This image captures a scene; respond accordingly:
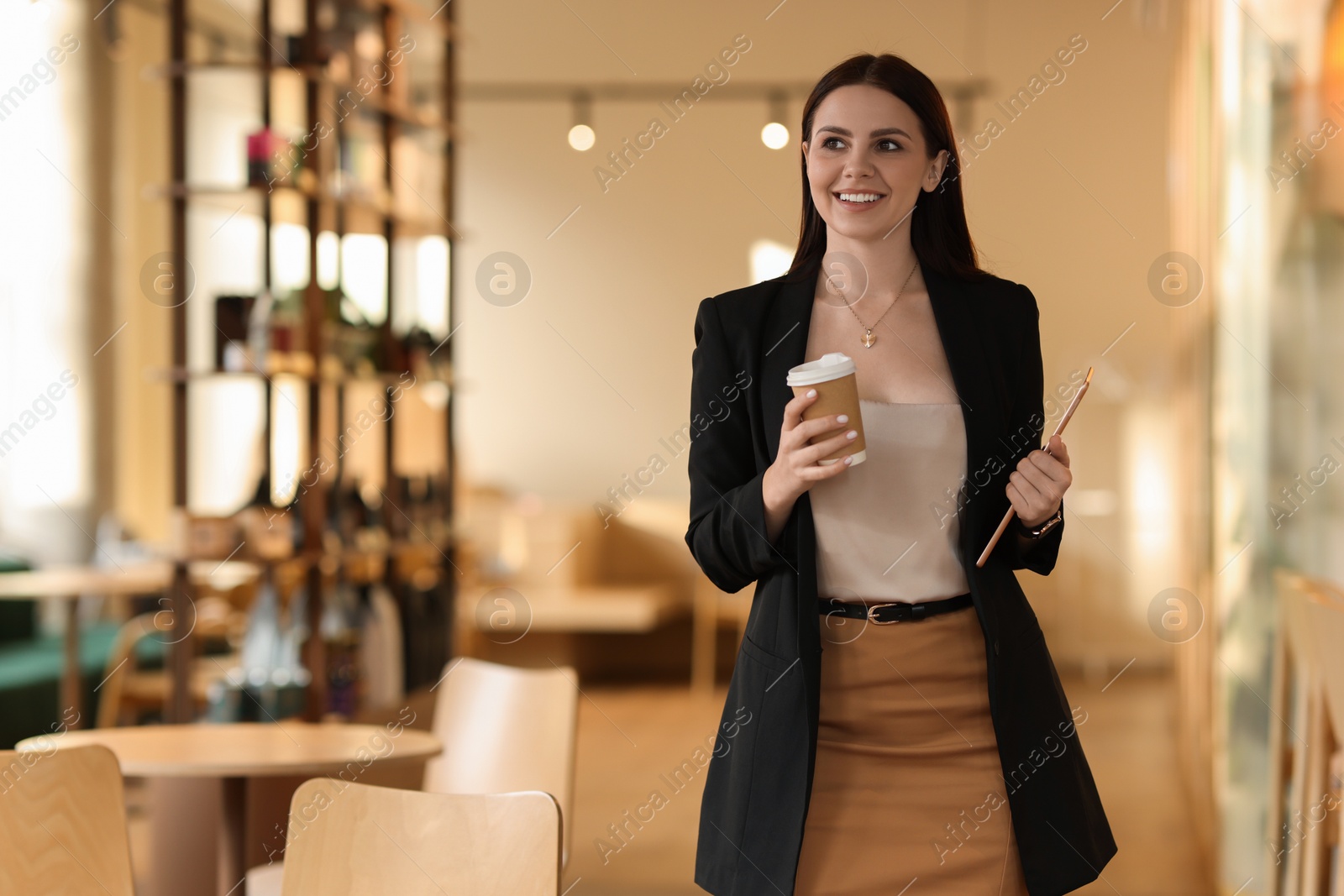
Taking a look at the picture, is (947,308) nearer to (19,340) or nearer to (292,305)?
(292,305)

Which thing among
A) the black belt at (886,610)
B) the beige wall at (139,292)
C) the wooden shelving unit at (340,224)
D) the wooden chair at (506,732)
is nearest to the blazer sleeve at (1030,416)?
the black belt at (886,610)

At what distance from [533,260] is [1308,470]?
5.50 m

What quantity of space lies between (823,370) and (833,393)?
0.02m

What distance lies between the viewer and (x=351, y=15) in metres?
4.21

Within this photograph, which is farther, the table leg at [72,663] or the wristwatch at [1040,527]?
the table leg at [72,663]

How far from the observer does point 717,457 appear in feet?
4.48

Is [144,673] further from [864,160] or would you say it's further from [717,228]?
[864,160]

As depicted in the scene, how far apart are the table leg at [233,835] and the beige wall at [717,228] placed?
4.37m

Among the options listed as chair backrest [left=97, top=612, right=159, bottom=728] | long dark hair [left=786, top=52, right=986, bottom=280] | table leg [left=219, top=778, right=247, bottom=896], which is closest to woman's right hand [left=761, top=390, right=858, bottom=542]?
long dark hair [left=786, top=52, right=986, bottom=280]

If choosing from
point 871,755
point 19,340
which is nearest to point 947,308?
point 871,755

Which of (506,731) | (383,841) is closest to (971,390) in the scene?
(383,841)

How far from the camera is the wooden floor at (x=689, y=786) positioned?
3.77 m

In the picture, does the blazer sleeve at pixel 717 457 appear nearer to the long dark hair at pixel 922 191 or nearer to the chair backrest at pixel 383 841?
the long dark hair at pixel 922 191

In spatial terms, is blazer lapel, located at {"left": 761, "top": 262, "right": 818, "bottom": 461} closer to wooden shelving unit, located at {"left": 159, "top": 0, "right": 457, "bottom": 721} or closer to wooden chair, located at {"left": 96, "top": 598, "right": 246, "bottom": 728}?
wooden shelving unit, located at {"left": 159, "top": 0, "right": 457, "bottom": 721}
